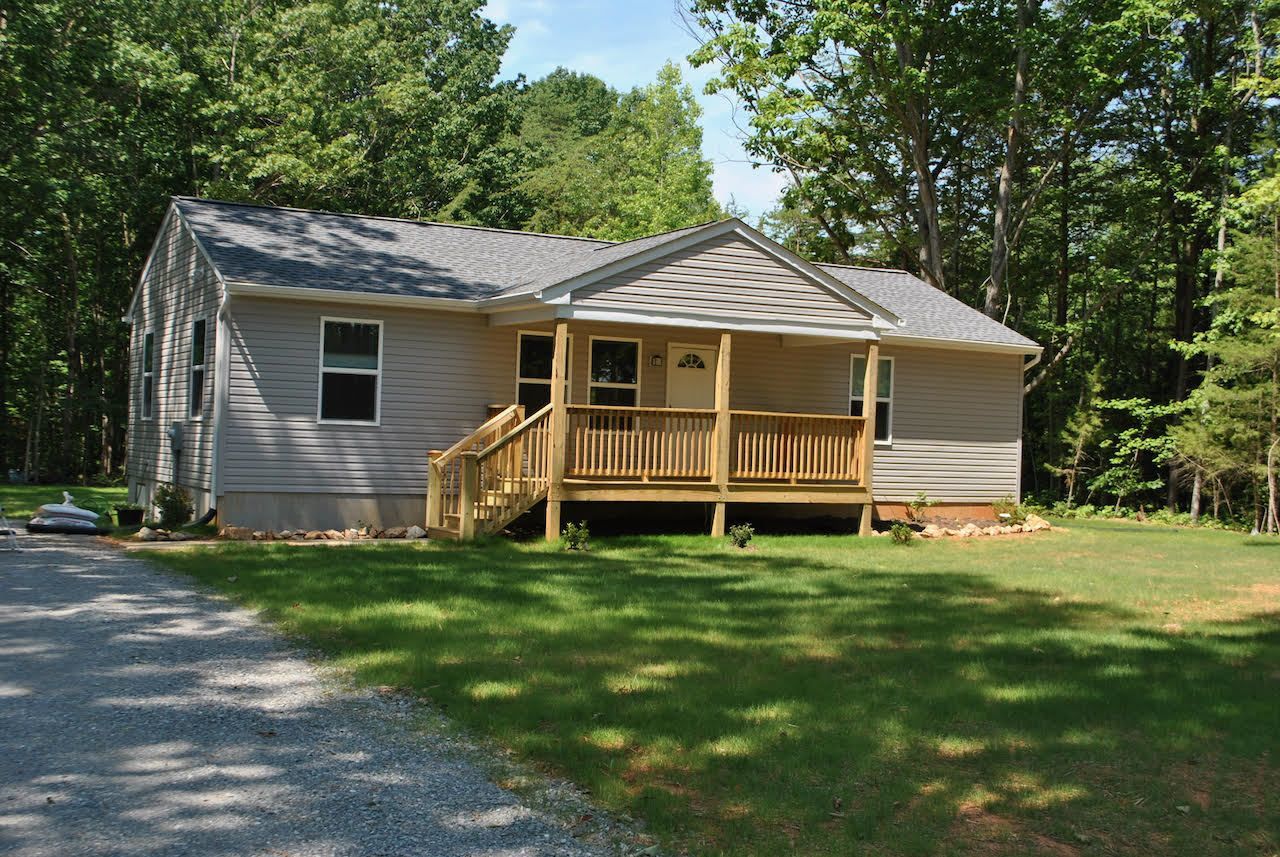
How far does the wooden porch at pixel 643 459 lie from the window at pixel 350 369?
1.24 metres

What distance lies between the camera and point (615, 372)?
1748 cm

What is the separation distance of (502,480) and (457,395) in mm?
2158

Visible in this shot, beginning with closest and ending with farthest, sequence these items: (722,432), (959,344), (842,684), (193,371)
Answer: (842,684), (722,432), (193,371), (959,344)

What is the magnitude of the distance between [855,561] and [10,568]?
368 inches

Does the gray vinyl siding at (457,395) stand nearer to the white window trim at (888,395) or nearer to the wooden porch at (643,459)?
the white window trim at (888,395)

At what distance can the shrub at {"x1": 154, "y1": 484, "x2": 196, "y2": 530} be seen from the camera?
15406 millimetres

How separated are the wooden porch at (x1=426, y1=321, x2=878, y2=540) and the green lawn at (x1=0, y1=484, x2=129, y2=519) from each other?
854 cm

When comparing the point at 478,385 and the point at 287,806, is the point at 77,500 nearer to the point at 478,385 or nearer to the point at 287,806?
the point at 478,385

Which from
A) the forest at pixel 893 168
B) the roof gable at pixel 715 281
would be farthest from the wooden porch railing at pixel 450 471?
the forest at pixel 893 168

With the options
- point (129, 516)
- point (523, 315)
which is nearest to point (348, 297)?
point (523, 315)

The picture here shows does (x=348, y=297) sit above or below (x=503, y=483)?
above

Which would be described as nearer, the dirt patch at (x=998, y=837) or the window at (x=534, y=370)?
the dirt patch at (x=998, y=837)

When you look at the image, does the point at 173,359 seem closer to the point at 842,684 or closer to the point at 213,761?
the point at 213,761

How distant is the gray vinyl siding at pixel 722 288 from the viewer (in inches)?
586
